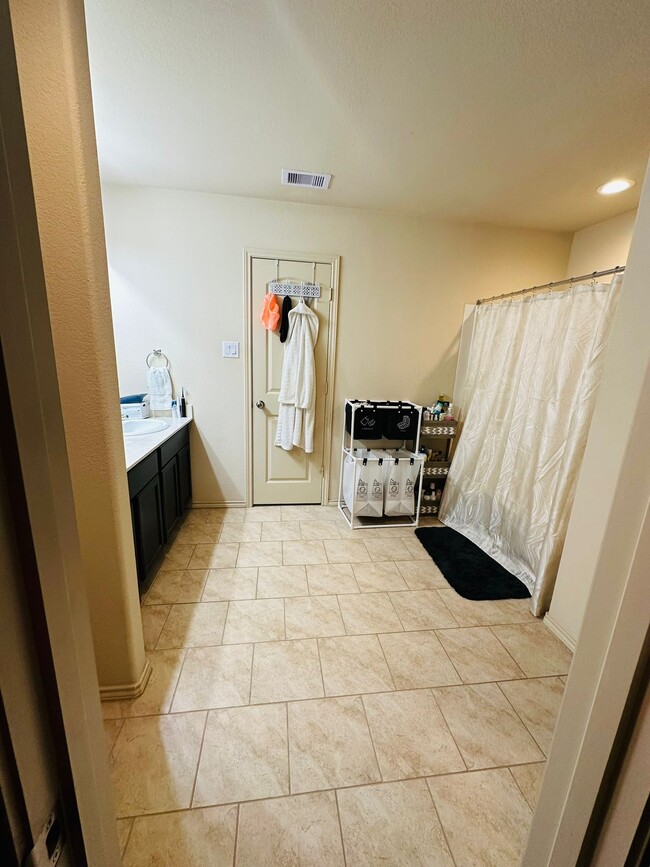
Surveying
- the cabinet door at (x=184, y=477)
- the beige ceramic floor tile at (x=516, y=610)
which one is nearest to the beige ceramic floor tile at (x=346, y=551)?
the beige ceramic floor tile at (x=516, y=610)

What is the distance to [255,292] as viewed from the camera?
2.79 m

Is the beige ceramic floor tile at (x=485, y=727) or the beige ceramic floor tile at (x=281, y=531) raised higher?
the beige ceramic floor tile at (x=485, y=727)

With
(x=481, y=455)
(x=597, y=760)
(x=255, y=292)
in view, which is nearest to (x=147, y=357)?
(x=255, y=292)

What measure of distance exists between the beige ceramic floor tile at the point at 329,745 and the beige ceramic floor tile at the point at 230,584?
78 cm

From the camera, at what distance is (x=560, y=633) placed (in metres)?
1.85

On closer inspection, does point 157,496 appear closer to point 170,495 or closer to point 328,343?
point 170,495

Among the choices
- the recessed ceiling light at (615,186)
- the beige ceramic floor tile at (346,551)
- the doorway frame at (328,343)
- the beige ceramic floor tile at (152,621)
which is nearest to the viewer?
the beige ceramic floor tile at (152,621)

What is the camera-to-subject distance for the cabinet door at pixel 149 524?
1892 millimetres

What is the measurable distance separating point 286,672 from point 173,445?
166cm

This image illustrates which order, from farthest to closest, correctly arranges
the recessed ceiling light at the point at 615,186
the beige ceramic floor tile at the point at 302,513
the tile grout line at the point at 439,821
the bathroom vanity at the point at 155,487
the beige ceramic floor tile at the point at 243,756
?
the beige ceramic floor tile at the point at 302,513, the recessed ceiling light at the point at 615,186, the bathroom vanity at the point at 155,487, the beige ceramic floor tile at the point at 243,756, the tile grout line at the point at 439,821

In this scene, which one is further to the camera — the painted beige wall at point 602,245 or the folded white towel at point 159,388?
the folded white towel at point 159,388

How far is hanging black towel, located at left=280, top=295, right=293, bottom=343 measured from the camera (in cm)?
282

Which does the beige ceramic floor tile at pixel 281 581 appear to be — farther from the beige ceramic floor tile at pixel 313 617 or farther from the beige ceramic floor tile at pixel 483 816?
the beige ceramic floor tile at pixel 483 816

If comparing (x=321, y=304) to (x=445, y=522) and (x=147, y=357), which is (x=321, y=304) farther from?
(x=445, y=522)
